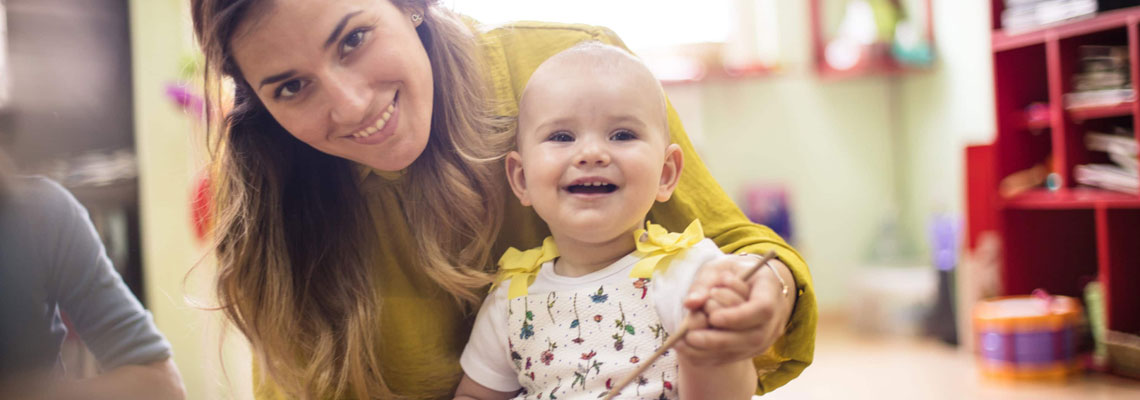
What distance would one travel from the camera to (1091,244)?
284cm

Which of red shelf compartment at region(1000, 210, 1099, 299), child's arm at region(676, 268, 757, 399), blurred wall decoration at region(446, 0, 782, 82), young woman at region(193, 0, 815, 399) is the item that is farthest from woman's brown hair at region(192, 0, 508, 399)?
red shelf compartment at region(1000, 210, 1099, 299)

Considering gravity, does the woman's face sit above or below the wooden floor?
above

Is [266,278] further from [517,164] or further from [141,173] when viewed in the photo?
[517,164]

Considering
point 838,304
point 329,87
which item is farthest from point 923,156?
point 329,87

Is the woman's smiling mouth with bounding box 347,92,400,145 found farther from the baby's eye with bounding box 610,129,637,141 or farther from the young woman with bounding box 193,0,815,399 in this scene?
the baby's eye with bounding box 610,129,637,141

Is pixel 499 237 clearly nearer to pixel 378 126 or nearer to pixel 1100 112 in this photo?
pixel 378 126

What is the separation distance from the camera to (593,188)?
702 mm

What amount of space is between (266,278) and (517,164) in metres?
0.30

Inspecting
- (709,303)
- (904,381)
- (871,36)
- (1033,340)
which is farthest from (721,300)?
(871,36)

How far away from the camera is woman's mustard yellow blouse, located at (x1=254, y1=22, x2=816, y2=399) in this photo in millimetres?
802

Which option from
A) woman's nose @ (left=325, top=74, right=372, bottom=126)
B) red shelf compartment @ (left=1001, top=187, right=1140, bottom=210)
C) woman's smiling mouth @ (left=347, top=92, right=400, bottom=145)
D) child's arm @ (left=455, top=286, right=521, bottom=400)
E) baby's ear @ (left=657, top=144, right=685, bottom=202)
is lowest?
red shelf compartment @ (left=1001, top=187, right=1140, bottom=210)

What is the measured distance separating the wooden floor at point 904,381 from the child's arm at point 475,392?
1.49m

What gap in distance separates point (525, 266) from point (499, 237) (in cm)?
7

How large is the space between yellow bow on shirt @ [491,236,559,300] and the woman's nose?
198 mm
